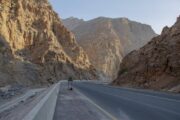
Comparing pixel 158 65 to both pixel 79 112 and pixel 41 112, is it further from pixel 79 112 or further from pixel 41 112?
pixel 41 112

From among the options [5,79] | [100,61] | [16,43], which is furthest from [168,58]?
[100,61]

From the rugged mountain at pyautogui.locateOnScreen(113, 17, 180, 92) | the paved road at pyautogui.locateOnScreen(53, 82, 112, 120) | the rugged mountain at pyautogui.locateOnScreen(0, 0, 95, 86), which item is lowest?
the paved road at pyautogui.locateOnScreen(53, 82, 112, 120)

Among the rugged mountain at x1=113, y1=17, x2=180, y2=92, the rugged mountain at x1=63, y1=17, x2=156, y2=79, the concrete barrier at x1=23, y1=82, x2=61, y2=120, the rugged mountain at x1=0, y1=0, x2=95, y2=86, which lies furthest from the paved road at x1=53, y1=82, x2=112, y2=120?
the rugged mountain at x1=63, y1=17, x2=156, y2=79

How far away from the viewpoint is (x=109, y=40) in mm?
158250

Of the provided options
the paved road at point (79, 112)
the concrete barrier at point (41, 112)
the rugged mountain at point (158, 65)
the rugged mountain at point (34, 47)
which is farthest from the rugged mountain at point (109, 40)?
the concrete barrier at point (41, 112)

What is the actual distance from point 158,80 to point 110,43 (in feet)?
366

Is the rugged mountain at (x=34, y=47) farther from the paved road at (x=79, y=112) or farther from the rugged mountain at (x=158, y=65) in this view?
the paved road at (x=79, y=112)

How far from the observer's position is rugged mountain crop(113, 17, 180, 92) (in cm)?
4302

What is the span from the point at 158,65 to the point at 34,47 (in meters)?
49.9

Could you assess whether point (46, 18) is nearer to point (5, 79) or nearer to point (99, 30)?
point (5, 79)

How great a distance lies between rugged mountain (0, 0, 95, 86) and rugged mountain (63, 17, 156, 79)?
32758mm

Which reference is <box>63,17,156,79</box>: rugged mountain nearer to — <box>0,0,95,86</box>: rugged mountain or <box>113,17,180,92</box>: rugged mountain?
<box>0,0,95,86</box>: rugged mountain

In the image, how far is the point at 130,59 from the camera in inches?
2425

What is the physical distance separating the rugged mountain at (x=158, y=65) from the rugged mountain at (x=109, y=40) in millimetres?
80397
